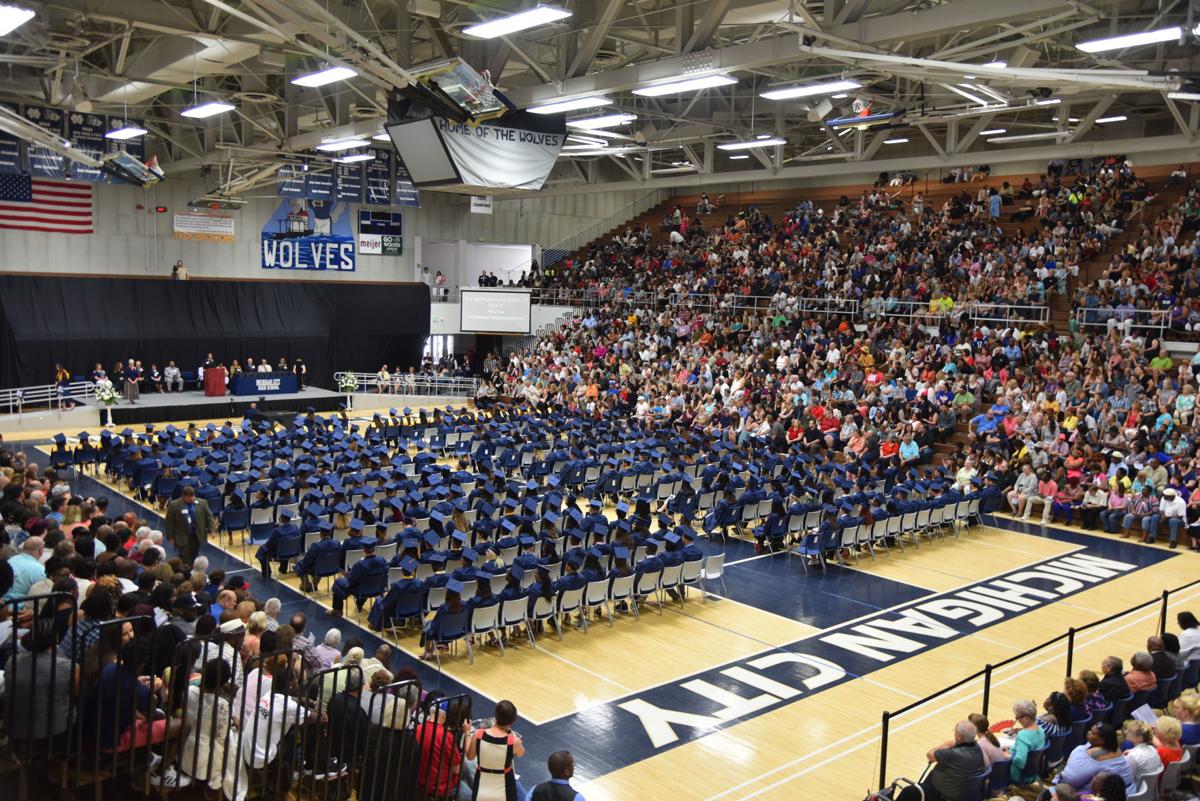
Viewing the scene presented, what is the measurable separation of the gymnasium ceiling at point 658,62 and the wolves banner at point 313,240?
5.82 meters

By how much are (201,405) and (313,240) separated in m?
10.8

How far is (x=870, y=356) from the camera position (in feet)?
92.2

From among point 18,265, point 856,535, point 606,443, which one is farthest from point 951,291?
point 18,265

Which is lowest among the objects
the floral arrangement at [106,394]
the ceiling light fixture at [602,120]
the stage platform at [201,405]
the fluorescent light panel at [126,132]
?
the stage platform at [201,405]

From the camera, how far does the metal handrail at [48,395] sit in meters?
30.6

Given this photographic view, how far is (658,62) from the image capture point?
16.4m

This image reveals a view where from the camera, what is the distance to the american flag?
3141 cm

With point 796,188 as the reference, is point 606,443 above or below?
below

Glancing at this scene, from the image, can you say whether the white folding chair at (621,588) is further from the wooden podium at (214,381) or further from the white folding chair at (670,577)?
the wooden podium at (214,381)

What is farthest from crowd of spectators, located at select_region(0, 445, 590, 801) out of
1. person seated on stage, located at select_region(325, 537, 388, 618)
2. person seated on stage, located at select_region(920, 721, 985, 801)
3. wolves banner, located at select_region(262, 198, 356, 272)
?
wolves banner, located at select_region(262, 198, 356, 272)

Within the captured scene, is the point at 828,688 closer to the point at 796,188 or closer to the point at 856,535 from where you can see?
the point at 856,535

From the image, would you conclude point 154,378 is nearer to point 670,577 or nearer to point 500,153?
point 500,153

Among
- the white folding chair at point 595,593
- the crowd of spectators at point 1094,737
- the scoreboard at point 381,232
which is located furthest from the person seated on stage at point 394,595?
the scoreboard at point 381,232

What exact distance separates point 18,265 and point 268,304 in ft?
29.0
